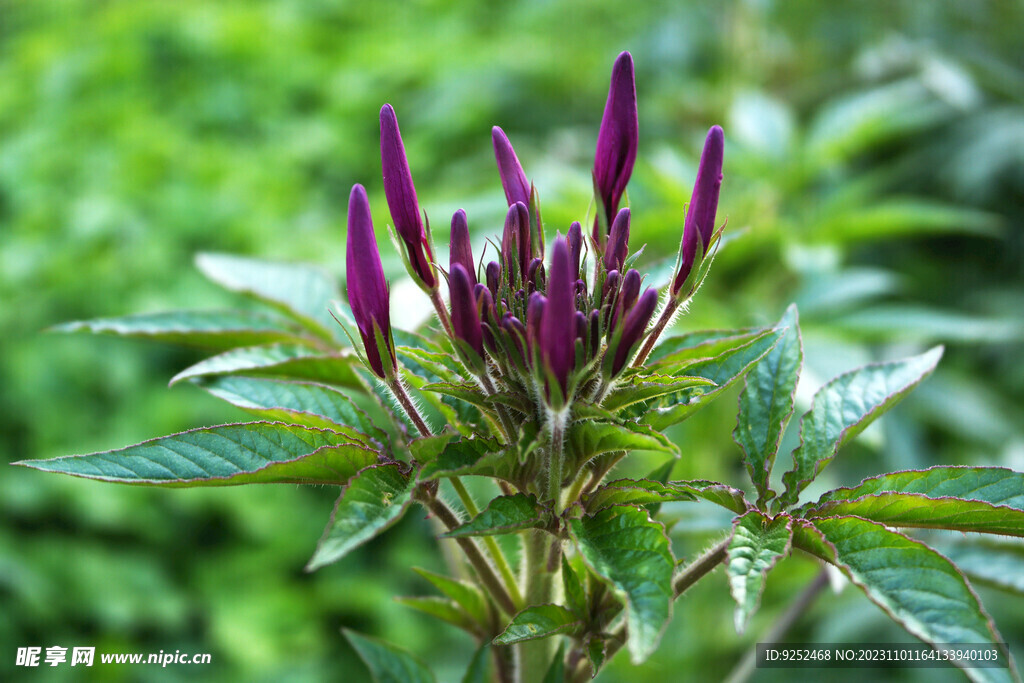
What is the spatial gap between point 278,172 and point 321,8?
4.49ft

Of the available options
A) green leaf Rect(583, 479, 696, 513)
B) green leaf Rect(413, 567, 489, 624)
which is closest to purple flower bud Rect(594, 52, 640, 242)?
green leaf Rect(583, 479, 696, 513)

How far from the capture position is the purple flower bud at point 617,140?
25.1 inches

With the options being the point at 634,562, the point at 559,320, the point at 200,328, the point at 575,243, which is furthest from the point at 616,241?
the point at 200,328

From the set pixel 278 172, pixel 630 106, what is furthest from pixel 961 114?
pixel 630 106

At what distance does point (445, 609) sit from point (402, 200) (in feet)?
1.15

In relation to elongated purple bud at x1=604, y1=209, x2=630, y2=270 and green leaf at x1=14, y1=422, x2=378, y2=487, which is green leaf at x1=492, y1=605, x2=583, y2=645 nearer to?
green leaf at x1=14, y1=422, x2=378, y2=487

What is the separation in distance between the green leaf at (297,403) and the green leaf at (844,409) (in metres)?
0.34

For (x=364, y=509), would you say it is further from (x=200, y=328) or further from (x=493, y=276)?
(x=200, y=328)

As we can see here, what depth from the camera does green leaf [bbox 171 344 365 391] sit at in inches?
28.1

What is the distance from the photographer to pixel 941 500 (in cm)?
56

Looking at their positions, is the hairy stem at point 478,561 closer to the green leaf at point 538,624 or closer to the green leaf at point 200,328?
the green leaf at point 538,624

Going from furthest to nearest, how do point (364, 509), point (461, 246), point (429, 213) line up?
point (429, 213)
point (461, 246)
point (364, 509)

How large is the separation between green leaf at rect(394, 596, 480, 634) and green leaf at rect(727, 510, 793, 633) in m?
0.27

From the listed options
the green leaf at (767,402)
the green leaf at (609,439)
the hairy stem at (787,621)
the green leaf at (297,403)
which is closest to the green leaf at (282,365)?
the green leaf at (297,403)
